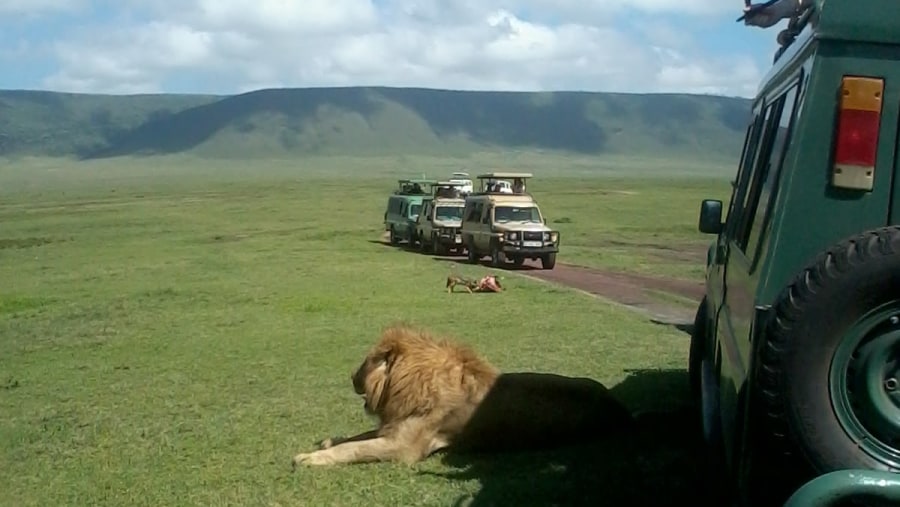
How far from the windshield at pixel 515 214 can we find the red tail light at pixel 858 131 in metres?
23.6

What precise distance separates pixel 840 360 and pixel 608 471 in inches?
114

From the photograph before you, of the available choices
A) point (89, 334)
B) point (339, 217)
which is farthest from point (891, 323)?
point (339, 217)

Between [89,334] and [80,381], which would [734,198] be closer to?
[80,381]

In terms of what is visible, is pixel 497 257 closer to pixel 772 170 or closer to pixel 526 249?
pixel 526 249

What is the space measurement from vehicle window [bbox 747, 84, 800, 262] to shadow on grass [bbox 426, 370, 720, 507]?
1390 mm

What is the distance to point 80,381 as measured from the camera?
10.3 m

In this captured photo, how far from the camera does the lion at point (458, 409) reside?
631 centimetres

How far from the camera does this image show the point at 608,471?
5746 mm

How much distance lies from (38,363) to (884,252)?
34.0ft

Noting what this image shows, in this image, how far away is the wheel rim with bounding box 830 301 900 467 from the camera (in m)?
2.96

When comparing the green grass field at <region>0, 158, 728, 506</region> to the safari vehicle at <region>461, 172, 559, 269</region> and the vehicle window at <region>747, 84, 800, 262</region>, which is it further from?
the vehicle window at <region>747, 84, 800, 262</region>

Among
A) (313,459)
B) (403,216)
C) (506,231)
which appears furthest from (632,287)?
(403,216)

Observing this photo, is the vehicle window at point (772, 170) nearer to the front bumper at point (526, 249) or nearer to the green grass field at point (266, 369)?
the green grass field at point (266, 369)

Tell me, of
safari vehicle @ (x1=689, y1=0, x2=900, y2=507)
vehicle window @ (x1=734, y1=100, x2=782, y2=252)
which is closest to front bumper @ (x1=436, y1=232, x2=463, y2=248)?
vehicle window @ (x1=734, y1=100, x2=782, y2=252)
